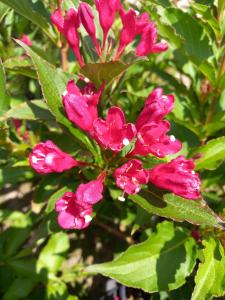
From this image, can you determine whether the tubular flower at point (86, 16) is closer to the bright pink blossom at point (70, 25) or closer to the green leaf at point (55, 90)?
the bright pink blossom at point (70, 25)

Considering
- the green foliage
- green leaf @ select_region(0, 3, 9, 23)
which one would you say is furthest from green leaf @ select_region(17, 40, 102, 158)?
green leaf @ select_region(0, 3, 9, 23)

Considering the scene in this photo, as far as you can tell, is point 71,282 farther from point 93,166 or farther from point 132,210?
point 93,166

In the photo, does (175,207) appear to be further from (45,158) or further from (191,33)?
(191,33)

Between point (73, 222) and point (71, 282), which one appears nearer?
point (73, 222)

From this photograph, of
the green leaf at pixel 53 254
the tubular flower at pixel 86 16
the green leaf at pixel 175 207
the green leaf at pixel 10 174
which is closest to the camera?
the green leaf at pixel 175 207

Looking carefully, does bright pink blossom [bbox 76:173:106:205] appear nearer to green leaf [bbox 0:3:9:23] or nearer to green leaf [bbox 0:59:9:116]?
green leaf [bbox 0:59:9:116]

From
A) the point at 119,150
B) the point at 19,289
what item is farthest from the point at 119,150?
the point at 19,289

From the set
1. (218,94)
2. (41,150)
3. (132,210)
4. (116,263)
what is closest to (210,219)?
(116,263)

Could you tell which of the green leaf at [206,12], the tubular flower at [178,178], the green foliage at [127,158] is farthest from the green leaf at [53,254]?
the green leaf at [206,12]
